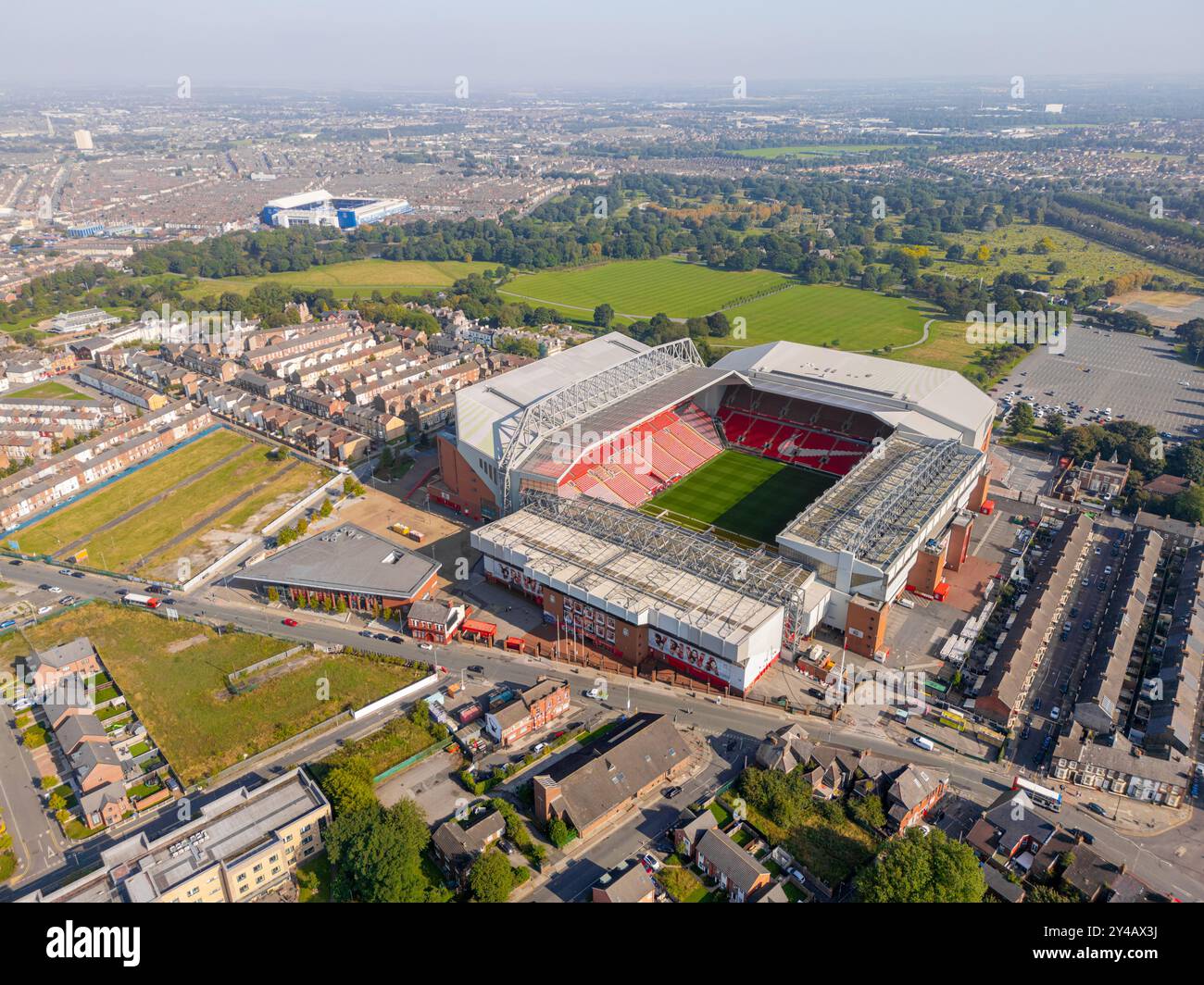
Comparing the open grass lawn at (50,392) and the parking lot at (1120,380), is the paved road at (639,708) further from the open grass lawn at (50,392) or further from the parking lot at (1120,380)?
the parking lot at (1120,380)

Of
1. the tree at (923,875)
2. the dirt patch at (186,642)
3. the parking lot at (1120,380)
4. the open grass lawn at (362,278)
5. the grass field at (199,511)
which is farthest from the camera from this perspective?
the open grass lawn at (362,278)

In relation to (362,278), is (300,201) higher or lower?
higher

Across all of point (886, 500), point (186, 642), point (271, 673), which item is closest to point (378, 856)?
point (271, 673)

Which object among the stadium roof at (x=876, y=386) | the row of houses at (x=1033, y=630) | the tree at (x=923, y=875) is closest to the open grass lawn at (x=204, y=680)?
the tree at (x=923, y=875)

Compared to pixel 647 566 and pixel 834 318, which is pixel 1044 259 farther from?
pixel 647 566

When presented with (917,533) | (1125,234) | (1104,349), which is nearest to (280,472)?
(917,533)

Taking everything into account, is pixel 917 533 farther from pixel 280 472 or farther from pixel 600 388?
pixel 280 472

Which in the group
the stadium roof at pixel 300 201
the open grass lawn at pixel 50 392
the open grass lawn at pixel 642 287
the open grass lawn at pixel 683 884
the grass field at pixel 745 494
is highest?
the stadium roof at pixel 300 201
